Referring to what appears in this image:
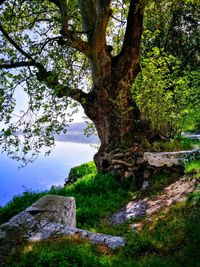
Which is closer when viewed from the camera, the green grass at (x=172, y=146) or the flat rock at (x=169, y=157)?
the flat rock at (x=169, y=157)

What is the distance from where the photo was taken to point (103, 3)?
599 inches

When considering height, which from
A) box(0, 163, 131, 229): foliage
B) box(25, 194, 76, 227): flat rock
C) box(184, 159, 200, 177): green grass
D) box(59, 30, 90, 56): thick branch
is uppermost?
box(59, 30, 90, 56): thick branch

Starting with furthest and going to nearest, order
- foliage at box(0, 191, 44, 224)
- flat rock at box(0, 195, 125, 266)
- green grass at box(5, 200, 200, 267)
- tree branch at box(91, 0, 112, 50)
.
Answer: tree branch at box(91, 0, 112, 50) → foliage at box(0, 191, 44, 224) → flat rock at box(0, 195, 125, 266) → green grass at box(5, 200, 200, 267)

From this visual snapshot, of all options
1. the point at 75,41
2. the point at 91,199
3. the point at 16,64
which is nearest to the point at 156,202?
the point at 91,199

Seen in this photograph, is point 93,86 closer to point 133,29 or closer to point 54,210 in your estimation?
point 133,29

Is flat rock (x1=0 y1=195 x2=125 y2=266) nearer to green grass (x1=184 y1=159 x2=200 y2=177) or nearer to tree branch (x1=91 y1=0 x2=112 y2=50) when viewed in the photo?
green grass (x1=184 y1=159 x2=200 y2=177)

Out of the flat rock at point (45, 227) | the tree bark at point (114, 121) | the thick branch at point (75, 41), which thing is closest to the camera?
the flat rock at point (45, 227)

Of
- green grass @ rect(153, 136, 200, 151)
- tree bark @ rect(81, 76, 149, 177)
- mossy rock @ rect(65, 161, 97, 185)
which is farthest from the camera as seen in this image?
mossy rock @ rect(65, 161, 97, 185)

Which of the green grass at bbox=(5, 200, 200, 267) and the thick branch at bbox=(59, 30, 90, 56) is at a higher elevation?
the thick branch at bbox=(59, 30, 90, 56)

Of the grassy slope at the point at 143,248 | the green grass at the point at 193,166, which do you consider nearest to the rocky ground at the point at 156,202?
the green grass at the point at 193,166

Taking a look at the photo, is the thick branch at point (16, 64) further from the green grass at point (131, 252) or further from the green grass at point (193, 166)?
the green grass at point (131, 252)

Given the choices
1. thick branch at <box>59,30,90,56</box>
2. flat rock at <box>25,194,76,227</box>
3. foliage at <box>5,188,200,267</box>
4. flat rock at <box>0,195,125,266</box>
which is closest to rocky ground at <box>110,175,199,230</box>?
flat rock at <box>25,194,76,227</box>

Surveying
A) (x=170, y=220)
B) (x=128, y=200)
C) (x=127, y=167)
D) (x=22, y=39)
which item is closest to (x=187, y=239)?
(x=170, y=220)

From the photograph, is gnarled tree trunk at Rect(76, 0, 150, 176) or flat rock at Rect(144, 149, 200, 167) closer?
flat rock at Rect(144, 149, 200, 167)
